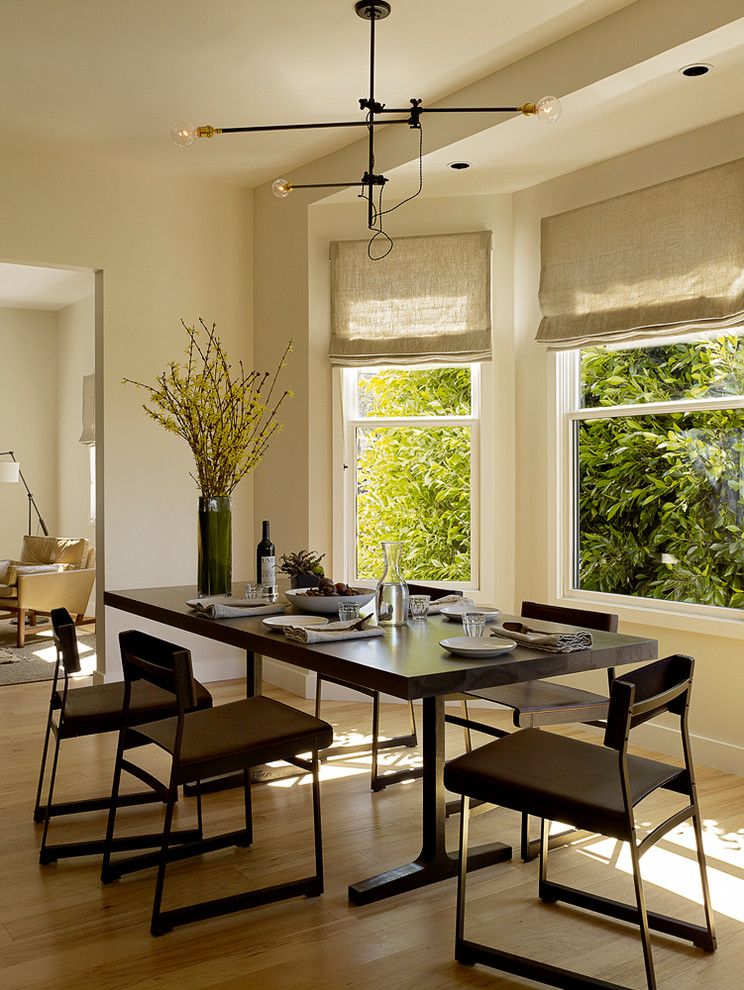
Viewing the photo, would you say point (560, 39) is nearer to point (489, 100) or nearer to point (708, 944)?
point (489, 100)

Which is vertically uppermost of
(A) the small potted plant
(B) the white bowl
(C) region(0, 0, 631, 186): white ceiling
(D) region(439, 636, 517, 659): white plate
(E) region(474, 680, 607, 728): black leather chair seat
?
(C) region(0, 0, 631, 186): white ceiling

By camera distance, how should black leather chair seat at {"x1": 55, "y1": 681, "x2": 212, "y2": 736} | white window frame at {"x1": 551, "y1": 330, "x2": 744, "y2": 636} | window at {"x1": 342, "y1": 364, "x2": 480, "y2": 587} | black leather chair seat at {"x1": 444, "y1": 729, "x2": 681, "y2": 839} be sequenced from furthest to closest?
window at {"x1": 342, "y1": 364, "x2": 480, "y2": 587}
white window frame at {"x1": 551, "y1": 330, "x2": 744, "y2": 636}
black leather chair seat at {"x1": 55, "y1": 681, "x2": 212, "y2": 736}
black leather chair seat at {"x1": 444, "y1": 729, "x2": 681, "y2": 839}

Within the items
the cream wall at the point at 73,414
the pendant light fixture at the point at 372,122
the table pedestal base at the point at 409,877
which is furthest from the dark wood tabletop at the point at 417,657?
the cream wall at the point at 73,414

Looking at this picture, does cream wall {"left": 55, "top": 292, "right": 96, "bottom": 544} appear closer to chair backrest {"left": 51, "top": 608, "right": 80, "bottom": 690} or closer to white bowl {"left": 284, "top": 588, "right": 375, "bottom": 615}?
chair backrest {"left": 51, "top": 608, "right": 80, "bottom": 690}

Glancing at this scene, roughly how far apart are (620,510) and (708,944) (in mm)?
2475

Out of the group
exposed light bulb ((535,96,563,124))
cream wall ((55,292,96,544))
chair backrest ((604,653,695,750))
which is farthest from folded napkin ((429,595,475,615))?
cream wall ((55,292,96,544))

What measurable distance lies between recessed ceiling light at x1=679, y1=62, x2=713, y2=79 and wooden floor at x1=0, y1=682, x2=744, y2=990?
9.17 feet

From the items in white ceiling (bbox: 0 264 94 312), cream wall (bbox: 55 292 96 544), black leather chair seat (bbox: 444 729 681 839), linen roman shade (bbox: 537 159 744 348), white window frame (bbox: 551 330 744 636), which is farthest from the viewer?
cream wall (bbox: 55 292 96 544)

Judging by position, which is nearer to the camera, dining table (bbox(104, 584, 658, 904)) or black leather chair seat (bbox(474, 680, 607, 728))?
dining table (bbox(104, 584, 658, 904))

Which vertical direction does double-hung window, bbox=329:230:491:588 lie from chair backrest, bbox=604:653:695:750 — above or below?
above

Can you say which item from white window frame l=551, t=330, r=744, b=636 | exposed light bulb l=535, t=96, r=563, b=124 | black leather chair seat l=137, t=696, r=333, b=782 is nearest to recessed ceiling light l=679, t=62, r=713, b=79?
exposed light bulb l=535, t=96, r=563, b=124

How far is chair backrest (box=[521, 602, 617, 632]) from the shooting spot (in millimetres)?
3189

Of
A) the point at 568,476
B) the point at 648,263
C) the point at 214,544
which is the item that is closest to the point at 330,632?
→ the point at 214,544

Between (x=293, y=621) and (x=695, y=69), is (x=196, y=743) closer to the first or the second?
(x=293, y=621)
